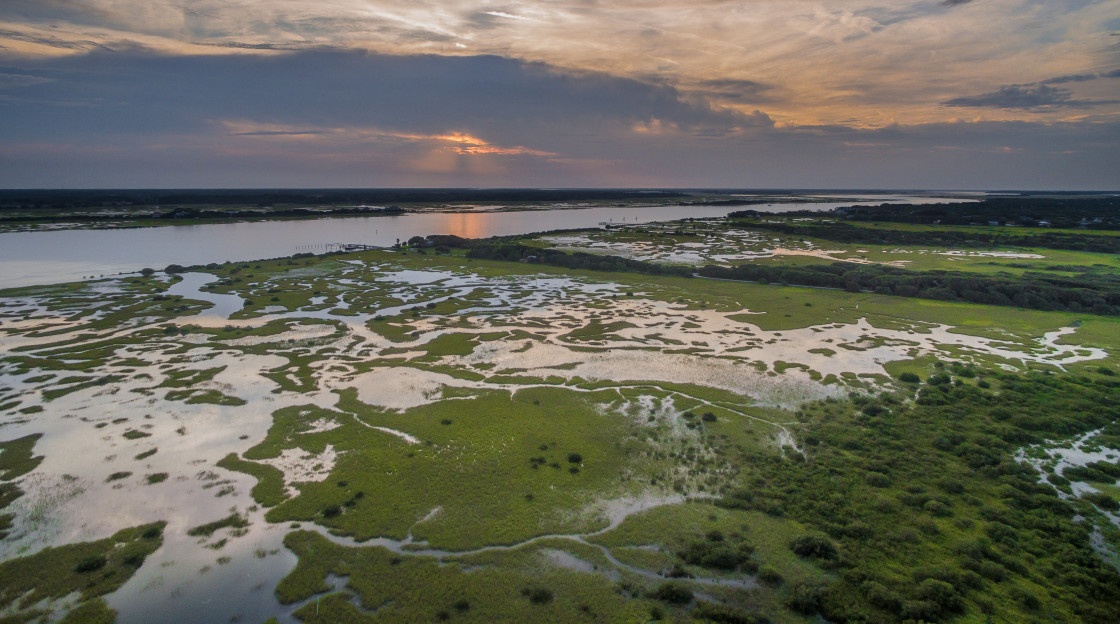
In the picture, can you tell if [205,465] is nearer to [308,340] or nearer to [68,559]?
[68,559]

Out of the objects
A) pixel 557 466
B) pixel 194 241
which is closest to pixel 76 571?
pixel 557 466

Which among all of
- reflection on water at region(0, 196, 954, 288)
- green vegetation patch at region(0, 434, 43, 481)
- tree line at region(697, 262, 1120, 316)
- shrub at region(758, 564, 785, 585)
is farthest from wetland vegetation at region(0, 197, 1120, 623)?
reflection on water at region(0, 196, 954, 288)

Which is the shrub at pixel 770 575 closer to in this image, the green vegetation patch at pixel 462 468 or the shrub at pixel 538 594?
the green vegetation patch at pixel 462 468

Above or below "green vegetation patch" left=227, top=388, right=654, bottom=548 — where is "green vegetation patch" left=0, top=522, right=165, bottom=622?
below

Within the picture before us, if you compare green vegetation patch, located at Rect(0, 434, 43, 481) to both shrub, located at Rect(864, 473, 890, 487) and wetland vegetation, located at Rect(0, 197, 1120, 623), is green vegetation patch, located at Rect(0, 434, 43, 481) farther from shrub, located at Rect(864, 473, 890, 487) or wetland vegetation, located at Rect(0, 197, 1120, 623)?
shrub, located at Rect(864, 473, 890, 487)

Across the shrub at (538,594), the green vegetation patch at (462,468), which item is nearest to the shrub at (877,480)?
the green vegetation patch at (462,468)
